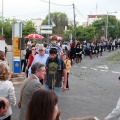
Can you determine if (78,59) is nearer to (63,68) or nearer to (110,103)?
(110,103)

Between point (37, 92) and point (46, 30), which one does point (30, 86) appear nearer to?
point (37, 92)

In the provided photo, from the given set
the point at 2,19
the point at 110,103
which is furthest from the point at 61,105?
the point at 2,19

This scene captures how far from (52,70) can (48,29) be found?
30.7m

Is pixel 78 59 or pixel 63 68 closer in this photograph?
pixel 63 68

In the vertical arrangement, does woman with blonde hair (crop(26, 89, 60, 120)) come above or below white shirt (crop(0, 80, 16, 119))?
above

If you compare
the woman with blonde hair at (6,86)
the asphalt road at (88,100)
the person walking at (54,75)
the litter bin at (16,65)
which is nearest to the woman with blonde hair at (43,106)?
the woman with blonde hair at (6,86)

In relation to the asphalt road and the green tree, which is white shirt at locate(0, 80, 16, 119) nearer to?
the asphalt road

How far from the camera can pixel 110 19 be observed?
12938 centimetres

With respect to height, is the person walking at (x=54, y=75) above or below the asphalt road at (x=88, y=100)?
above

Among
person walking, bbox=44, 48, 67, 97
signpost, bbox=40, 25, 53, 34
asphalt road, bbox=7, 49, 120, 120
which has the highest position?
signpost, bbox=40, 25, 53, 34

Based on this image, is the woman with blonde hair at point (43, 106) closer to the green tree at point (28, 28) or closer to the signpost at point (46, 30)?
the signpost at point (46, 30)

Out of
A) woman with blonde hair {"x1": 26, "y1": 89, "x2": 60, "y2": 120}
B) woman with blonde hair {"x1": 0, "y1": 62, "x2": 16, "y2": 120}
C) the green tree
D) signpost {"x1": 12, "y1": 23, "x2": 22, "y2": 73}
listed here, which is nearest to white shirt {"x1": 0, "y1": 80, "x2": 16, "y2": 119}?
woman with blonde hair {"x1": 0, "y1": 62, "x2": 16, "y2": 120}

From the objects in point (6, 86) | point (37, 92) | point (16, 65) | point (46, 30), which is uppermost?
point (46, 30)

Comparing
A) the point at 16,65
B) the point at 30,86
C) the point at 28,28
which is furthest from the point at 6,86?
the point at 28,28
